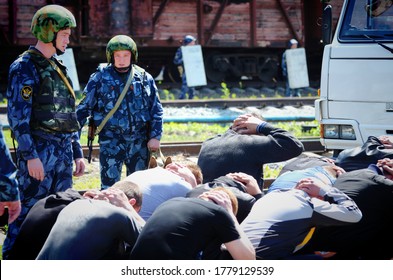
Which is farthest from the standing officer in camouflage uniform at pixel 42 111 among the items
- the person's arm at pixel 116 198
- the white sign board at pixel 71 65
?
the white sign board at pixel 71 65

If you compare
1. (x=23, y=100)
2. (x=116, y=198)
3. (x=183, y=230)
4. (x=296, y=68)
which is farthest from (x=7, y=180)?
(x=296, y=68)

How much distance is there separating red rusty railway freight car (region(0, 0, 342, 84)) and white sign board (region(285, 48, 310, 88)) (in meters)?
1.02

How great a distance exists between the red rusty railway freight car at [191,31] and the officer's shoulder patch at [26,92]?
13225 mm

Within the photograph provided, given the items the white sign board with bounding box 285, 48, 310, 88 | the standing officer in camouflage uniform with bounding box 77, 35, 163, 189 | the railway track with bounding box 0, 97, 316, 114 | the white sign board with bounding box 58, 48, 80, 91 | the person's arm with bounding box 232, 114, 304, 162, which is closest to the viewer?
the person's arm with bounding box 232, 114, 304, 162

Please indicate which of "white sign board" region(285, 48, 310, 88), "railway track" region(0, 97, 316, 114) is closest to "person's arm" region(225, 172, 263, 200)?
"railway track" region(0, 97, 316, 114)

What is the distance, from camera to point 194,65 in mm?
19844

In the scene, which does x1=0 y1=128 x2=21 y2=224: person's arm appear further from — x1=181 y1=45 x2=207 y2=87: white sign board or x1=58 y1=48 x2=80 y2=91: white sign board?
x1=181 y1=45 x2=207 y2=87: white sign board

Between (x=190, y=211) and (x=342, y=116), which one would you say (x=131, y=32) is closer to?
(x=342, y=116)

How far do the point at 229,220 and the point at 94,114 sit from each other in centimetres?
302

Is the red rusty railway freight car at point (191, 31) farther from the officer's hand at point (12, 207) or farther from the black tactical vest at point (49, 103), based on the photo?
the officer's hand at point (12, 207)

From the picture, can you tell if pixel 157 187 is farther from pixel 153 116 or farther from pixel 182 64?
pixel 182 64

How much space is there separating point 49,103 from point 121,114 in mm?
1190

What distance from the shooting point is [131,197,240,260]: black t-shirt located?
4602 mm

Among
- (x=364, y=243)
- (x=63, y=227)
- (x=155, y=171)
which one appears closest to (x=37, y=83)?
(x=155, y=171)
